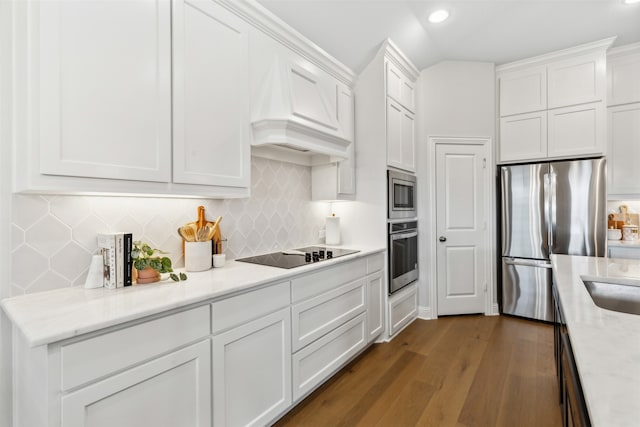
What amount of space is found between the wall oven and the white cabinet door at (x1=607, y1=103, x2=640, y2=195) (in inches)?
81.5

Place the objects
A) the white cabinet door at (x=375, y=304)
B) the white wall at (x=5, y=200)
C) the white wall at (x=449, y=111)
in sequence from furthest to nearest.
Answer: the white wall at (x=449, y=111)
the white cabinet door at (x=375, y=304)
the white wall at (x=5, y=200)

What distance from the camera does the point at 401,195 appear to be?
10.2ft

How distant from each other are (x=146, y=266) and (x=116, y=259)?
131 millimetres

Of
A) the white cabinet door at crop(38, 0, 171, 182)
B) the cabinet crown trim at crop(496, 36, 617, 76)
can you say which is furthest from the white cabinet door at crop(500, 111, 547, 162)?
the white cabinet door at crop(38, 0, 171, 182)

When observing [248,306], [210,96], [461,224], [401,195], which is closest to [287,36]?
[210,96]

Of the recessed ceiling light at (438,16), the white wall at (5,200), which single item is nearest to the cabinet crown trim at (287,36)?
the recessed ceiling light at (438,16)

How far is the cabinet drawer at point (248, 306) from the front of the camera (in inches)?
55.6

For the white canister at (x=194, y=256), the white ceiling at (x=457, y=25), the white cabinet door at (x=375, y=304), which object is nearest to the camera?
the white canister at (x=194, y=256)

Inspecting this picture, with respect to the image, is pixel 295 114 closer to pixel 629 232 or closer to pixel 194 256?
pixel 194 256

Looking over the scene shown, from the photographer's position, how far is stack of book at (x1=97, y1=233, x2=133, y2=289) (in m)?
1.44

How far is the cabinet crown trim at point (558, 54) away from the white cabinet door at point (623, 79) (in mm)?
298

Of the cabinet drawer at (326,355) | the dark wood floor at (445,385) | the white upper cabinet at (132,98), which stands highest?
the white upper cabinet at (132,98)

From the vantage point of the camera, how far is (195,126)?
164cm

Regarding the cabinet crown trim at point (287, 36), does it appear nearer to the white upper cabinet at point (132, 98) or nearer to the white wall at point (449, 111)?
the white upper cabinet at point (132, 98)
